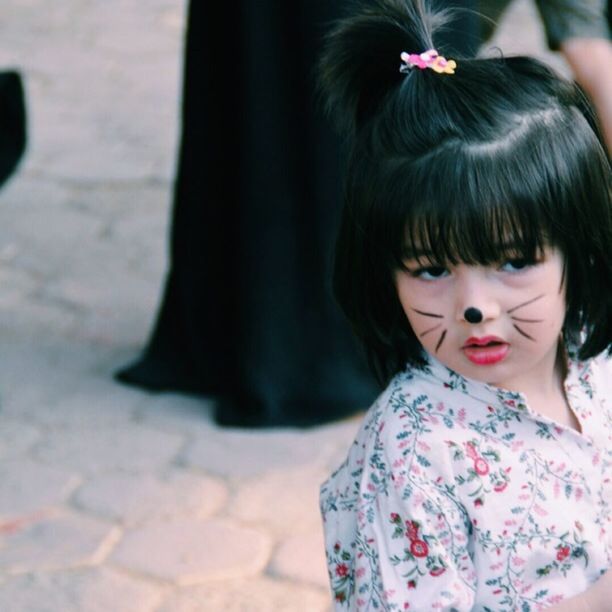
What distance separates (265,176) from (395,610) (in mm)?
1605

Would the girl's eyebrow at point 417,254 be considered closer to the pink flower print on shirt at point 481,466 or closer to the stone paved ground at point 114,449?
the pink flower print on shirt at point 481,466

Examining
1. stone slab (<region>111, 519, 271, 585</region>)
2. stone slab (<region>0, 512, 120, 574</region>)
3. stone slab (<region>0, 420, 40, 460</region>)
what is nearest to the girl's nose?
stone slab (<region>111, 519, 271, 585</region>)

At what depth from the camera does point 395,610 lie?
5.56 ft

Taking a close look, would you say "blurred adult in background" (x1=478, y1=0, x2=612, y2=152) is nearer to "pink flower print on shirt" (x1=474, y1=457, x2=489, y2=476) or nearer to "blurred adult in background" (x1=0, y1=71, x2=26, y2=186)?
"pink flower print on shirt" (x1=474, y1=457, x2=489, y2=476)

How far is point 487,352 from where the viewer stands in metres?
1.67

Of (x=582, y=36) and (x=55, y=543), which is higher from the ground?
(x=582, y=36)

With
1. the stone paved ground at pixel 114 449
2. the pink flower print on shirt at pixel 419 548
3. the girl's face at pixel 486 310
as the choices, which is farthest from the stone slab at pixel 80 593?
the girl's face at pixel 486 310

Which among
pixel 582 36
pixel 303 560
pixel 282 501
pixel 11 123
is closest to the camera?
pixel 582 36

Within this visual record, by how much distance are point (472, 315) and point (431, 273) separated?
0.26 feet

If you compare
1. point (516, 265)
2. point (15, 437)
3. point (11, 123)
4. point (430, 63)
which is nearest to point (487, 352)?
point (516, 265)

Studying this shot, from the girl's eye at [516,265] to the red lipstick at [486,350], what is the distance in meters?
0.08

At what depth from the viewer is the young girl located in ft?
5.34

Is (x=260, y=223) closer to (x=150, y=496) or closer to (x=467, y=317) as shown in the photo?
(x=150, y=496)

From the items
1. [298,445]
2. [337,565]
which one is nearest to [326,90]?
[337,565]
